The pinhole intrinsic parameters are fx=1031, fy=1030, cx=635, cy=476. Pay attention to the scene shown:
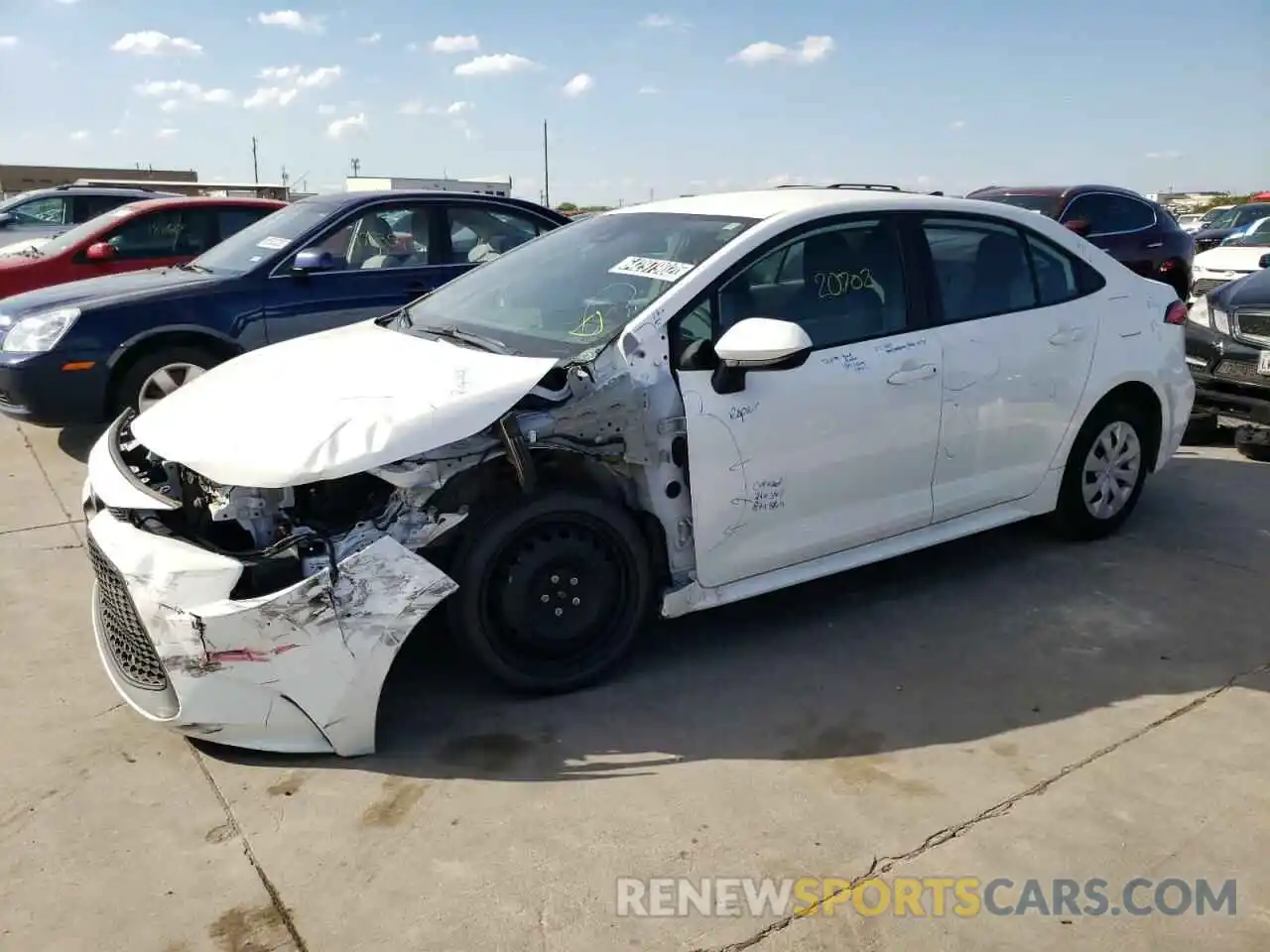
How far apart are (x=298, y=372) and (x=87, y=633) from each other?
1462mm

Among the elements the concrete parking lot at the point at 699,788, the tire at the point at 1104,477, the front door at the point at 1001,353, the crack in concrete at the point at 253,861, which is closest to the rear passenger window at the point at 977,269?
the front door at the point at 1001,353

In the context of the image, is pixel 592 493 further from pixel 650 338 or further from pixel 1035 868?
pixel 1035 868

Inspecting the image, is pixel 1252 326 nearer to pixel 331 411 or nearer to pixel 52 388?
pixel 331 411

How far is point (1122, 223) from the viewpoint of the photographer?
10.5 metres

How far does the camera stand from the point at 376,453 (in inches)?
115

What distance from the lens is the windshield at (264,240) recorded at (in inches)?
266

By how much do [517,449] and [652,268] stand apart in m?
0.98

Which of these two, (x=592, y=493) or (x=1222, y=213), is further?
(x=1222, y=213)

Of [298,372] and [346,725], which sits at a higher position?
[298,372]

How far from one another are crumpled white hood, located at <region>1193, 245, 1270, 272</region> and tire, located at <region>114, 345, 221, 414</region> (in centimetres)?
1275

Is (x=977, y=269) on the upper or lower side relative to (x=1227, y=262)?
upper

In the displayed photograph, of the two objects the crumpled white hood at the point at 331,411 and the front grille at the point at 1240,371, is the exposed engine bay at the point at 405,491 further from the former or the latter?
the front grille at the point at 1240,371

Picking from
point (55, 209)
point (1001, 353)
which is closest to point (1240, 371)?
point (1001, 353)

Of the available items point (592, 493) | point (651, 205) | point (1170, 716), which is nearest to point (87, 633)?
point (592, 493)
